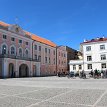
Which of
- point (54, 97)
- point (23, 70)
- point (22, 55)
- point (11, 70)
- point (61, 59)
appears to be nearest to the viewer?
point (54, 97)

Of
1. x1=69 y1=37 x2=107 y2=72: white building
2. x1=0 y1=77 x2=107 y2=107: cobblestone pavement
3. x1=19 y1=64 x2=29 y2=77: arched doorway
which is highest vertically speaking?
x1=69 y1=37 x2=107 y2=72: white building

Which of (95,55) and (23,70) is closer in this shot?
(95,55)

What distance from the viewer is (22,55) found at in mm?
49875

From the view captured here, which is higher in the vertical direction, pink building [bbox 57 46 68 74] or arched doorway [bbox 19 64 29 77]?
pink building [bbox 57 46 68 74]

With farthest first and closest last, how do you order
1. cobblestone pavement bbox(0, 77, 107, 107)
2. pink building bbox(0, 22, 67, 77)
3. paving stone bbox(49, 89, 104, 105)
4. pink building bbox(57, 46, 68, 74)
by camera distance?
pink building bbox(57, 46, 68, 74) → pink building bbox(0, 22, 67, 77) → paving stone bbox(49, 89, 104, 105) → cobblestone pavement bbox(0, 77, 107, 107)

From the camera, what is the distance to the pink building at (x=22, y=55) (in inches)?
1688

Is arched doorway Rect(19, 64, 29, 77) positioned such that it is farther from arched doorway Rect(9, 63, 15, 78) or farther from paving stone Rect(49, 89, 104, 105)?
paving stone Rect(49, 89, 104, 105)

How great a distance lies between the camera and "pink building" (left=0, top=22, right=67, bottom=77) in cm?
4288

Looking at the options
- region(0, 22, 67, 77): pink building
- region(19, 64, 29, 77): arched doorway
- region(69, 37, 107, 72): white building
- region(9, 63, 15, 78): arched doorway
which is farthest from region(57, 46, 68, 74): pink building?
region(9, 63, 15, 78): arched doorway

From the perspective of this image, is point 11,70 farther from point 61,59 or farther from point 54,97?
point 54,97

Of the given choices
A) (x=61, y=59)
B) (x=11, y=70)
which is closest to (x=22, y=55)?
(x=11, y=70)

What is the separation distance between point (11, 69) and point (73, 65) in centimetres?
1738

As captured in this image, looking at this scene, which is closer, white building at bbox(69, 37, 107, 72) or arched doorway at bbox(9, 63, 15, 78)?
arched doorway at bbox(9, 63, 15, 78)

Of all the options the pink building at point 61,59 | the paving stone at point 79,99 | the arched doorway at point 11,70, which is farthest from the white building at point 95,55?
the paving stone at point 79,99
